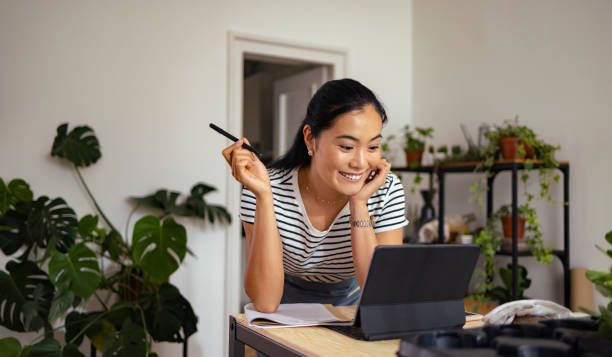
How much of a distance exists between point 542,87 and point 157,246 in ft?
7.44

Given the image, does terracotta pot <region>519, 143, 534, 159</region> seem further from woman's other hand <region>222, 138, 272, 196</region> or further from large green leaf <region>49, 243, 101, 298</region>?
large green leaf <region>49, 243, 101, 298</region>

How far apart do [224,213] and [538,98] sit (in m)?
1.96

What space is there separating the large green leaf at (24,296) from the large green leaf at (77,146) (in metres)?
0.62

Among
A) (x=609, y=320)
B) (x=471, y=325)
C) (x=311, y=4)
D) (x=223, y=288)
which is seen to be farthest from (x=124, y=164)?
(x=609, y=320)

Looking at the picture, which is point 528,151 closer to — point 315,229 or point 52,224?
point 315,229

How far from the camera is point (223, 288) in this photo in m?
3.61

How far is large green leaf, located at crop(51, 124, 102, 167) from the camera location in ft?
10.0

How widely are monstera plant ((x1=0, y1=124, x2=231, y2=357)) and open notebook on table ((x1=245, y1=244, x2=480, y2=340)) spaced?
1610 mm

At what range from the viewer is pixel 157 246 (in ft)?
9.14

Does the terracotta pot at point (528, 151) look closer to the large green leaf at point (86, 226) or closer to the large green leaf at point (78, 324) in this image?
the large green leaf at point (86, 226)

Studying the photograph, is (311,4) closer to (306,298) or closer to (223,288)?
(223,288)

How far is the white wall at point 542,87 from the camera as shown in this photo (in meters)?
2.89

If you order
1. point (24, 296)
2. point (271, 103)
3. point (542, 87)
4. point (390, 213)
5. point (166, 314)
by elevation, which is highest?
point (271, 103)

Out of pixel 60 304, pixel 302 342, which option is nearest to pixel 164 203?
pixel 60 304
